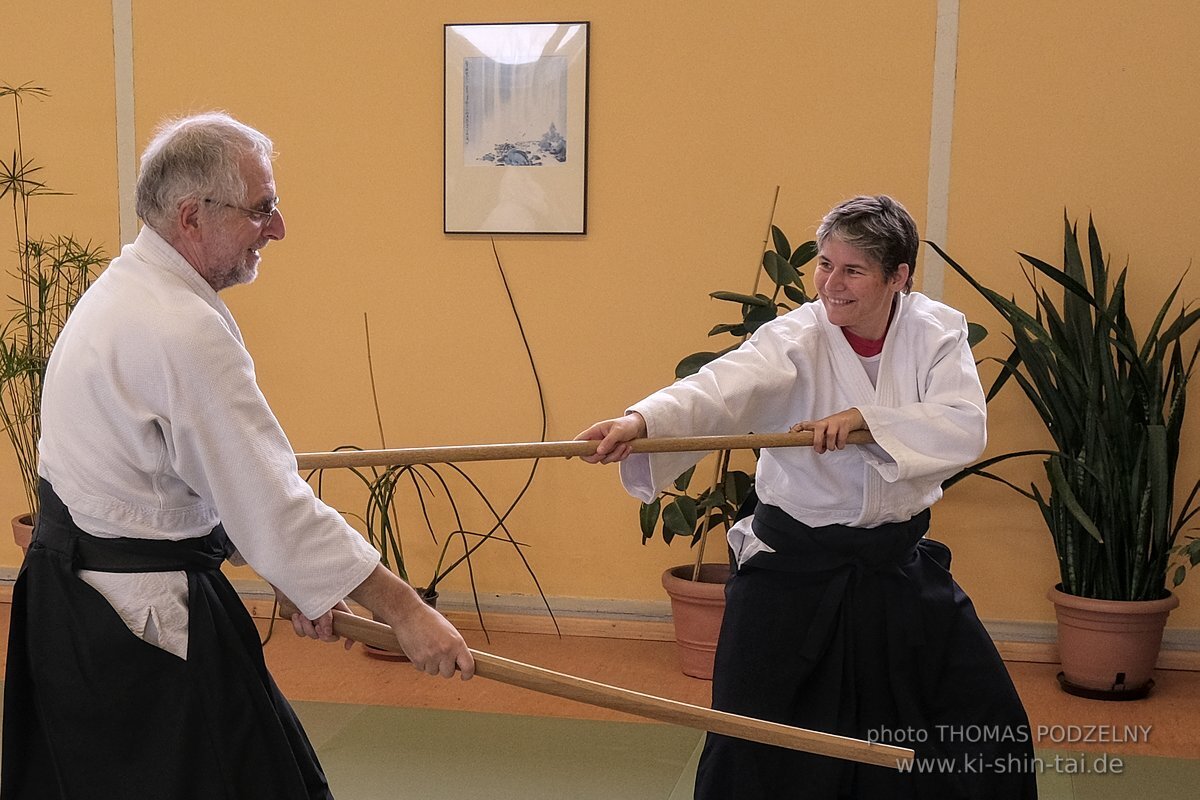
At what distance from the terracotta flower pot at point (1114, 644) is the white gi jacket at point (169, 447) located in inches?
103

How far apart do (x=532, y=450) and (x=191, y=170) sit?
73cm

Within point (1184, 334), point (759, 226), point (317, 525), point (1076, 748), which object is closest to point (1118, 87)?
point (1184, 334)

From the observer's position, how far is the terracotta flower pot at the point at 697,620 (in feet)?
12.5

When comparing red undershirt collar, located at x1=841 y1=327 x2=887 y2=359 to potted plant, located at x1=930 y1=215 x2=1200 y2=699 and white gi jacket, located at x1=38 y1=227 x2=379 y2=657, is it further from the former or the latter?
potted plant, located at x1=930 y1=215 x2=1200 y2=699

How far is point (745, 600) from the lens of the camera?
2.33m

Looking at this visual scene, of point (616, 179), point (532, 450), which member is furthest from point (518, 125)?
point (532, 450)

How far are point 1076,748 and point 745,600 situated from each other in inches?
56.5

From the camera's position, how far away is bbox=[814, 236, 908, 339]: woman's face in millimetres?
2301

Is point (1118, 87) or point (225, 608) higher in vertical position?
point (1118, 87)

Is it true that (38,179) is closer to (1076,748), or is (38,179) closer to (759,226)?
(759,226)

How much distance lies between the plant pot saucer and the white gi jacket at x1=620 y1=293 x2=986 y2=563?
1.60m

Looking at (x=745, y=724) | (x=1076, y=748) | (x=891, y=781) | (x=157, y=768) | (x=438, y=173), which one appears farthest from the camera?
(x=438, y=173)

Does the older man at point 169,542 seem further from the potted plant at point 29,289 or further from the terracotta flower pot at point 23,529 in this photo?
the potted plant at point 29,289

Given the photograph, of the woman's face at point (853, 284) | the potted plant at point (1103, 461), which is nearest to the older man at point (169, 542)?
the woman's face at point (853, 284)
